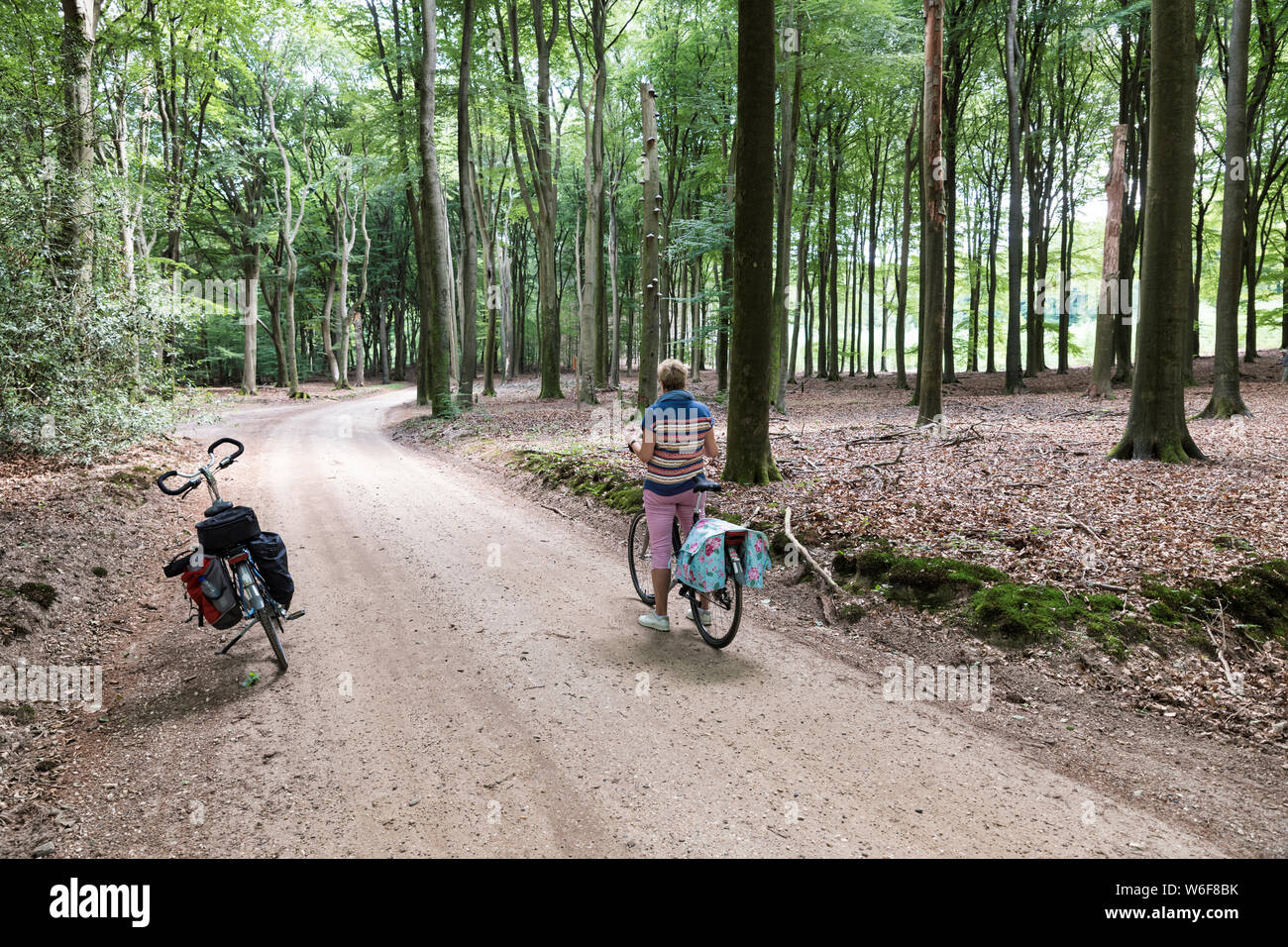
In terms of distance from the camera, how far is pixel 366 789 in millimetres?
3404

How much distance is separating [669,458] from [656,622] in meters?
1.38

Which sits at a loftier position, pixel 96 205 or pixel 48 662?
pixel 96 205

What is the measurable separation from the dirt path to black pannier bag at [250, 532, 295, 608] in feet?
1.54

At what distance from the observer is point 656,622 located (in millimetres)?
5520

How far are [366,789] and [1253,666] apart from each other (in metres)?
5.67

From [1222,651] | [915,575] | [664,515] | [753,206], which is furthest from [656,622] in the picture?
[753,206]

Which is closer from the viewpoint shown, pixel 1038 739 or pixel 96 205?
pixel 1038 739

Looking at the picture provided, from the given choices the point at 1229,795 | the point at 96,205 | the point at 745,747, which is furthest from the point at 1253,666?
Answer: the point at 96,205

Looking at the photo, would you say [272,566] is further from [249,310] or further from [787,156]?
[249,310]

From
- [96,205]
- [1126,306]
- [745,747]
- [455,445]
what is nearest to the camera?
[745,747]

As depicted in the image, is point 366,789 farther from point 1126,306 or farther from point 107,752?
point 1126,306

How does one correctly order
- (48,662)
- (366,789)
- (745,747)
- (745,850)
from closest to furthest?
(745,850) < (366,789) < (745,747) < (48,662)

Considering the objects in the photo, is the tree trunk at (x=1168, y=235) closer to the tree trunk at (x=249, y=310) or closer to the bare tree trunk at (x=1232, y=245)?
the bare tree trunk at (x=1232, y=245)

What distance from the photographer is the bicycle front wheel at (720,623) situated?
16.4 feet
